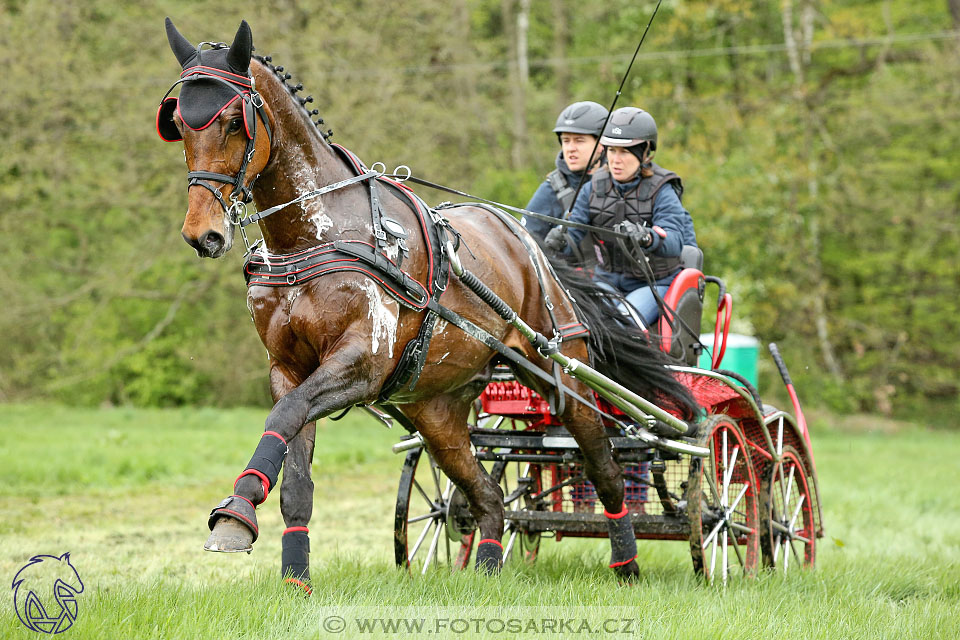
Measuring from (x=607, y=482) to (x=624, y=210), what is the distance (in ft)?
5.34

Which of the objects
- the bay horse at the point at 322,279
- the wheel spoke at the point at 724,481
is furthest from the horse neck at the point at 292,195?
the wheel spoke at the point at 724,481

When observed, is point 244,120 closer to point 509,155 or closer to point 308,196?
point 308,196

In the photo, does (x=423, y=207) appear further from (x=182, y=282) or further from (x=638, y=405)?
(x=182, y=282)

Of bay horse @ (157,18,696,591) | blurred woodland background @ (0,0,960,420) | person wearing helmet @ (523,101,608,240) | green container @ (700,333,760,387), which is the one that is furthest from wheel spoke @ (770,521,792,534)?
blurred woodland background @ (0,0,960,420)

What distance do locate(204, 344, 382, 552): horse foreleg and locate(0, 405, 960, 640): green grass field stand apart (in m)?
0.36

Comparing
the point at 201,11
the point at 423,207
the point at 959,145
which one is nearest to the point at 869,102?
the point at 959,145

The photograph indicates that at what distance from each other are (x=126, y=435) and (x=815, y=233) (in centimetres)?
1349

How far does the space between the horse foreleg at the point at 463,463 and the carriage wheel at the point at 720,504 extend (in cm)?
99

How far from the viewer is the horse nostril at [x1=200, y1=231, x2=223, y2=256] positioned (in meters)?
3.68

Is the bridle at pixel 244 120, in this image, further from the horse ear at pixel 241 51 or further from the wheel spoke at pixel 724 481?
the wheel spoke at pixel 724 481

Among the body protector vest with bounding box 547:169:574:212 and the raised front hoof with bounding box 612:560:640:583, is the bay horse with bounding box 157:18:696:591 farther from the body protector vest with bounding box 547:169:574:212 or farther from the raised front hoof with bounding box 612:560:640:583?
the body protector vest with bounding box 547:169:574:212

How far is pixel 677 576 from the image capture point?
544cm

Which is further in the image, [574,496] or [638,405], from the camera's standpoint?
[574,496]

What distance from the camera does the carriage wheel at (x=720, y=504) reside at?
16.8 feet
